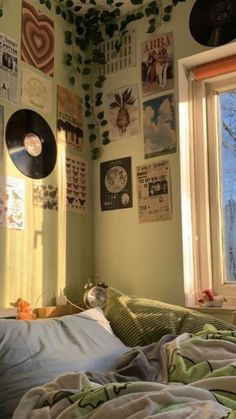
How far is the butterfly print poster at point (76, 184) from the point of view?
7.06ft

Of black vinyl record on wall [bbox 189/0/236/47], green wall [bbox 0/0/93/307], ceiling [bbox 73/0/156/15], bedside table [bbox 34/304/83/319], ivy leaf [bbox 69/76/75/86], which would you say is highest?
Result: ceiling [bbox 73/0/156/15]

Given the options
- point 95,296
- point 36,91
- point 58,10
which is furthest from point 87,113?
point 95,296

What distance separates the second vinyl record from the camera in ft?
6.18

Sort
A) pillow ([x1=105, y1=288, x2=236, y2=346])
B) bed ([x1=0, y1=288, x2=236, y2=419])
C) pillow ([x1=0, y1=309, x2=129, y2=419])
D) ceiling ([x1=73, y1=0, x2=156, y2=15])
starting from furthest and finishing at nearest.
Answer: ceiling ([x1=73, y1=0, x2=156, y2=15]) → pillow ([x1=105, y1=288, x2=236, y2=346]) → pillow ([x1=0, y1=309, x2=129, y2=419]) → bed ([x1=0, y1=288, x2=236, y2=419])

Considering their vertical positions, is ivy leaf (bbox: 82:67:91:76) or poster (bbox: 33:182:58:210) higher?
ivy leaf (bbox: 82:67:91:76)

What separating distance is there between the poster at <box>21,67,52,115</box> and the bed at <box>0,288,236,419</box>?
887 mm

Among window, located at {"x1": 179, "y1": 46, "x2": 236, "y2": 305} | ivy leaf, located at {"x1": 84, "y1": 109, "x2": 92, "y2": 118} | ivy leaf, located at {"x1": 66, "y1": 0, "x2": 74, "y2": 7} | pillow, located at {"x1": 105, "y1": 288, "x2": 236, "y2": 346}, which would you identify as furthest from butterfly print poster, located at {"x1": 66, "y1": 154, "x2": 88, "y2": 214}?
ivy leaf, located at {"x1": 66, "y1": 0, "x2": 74, "y2": 7}

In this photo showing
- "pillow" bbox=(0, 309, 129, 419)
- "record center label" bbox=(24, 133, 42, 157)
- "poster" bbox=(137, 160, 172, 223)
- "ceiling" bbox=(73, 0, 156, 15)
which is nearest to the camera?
"pillow" bbox=(0, 309, 129, 419)

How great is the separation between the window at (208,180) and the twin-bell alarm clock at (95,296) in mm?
371

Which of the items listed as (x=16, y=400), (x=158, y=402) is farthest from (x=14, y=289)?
(x=158, y=402)

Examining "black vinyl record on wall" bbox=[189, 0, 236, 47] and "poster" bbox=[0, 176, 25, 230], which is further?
"black vinyl record on wall" bbox=[189, 0, 236, 47]

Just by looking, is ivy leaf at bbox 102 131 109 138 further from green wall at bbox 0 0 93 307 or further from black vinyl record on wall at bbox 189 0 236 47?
black vinyl record on wall at bbox 189 0 236 47

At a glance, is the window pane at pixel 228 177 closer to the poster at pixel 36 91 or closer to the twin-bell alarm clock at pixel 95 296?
the twin-bell alarm clock at pixel 95 296

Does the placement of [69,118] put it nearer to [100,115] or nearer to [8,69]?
[100,115]
